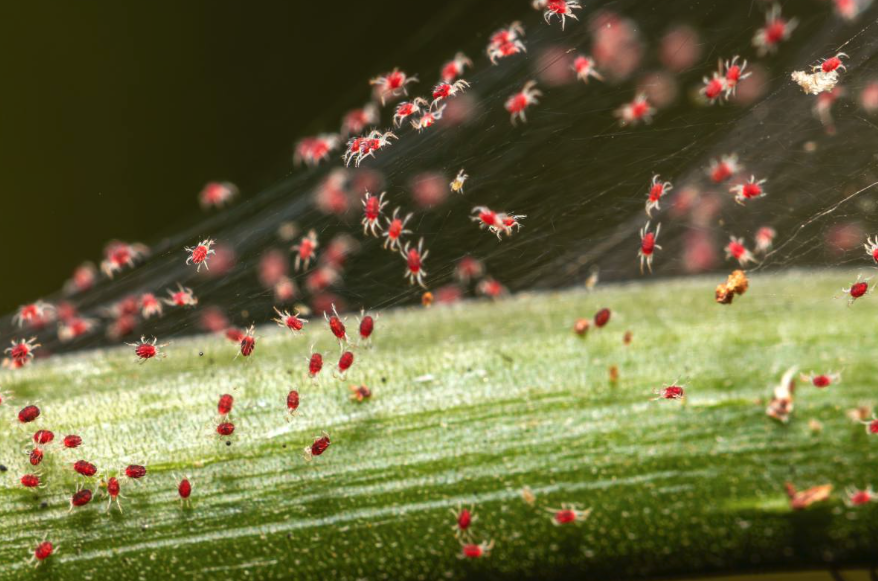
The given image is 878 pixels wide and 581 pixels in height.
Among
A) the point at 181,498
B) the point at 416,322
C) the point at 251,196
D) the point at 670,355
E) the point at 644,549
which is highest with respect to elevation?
the point at 251,196

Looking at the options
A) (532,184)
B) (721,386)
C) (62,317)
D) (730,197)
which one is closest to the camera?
(721,386)

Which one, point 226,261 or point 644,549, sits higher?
point 226,261

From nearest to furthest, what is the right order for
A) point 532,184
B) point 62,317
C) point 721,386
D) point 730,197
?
point 721,386 → point 532,184 → point 730,197 → point 62,317

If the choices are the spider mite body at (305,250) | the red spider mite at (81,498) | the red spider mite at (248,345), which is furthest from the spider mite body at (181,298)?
the red spider mite at (81,498)

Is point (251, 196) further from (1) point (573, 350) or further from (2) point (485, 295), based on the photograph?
(1) point (573, 350)

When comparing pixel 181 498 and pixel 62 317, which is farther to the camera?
pixel 62 317

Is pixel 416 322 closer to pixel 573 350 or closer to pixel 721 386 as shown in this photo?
pixel 573 350

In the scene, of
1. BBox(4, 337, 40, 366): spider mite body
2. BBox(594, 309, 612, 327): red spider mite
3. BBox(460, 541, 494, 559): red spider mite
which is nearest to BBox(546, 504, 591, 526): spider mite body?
BBox(460, 541, 494, 559): red spider mite

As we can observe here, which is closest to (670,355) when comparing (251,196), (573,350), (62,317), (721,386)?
(721,386)
